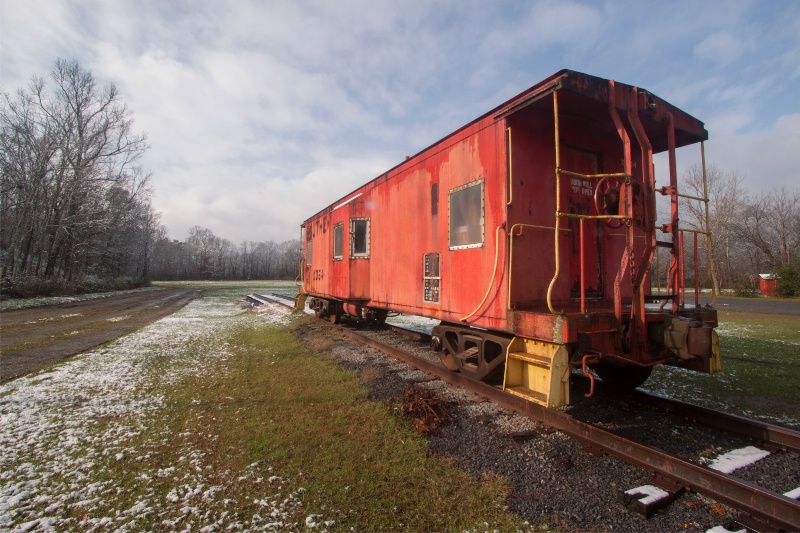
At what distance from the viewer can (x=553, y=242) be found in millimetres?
4883

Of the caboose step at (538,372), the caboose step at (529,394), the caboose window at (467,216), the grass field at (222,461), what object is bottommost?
the grass field at (222,461)

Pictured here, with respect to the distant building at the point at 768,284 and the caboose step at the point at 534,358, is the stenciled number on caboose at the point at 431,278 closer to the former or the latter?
the caboose step at the point at 534,358

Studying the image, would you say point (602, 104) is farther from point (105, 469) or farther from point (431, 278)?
point (105, 469)

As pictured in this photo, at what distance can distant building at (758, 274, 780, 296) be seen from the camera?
29.7m

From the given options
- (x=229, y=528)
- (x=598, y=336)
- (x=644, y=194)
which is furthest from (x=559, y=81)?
(x=229, y=528)

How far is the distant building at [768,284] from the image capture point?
29.7m

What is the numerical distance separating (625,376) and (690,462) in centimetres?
228

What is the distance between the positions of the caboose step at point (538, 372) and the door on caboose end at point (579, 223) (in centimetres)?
121

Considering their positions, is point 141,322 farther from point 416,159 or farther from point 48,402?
point 416,159

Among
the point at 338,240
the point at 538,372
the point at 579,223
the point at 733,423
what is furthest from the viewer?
the point at 338,240

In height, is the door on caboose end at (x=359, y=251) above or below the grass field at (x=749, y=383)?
above

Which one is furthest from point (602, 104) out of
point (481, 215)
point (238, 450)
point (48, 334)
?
point (48, 334)

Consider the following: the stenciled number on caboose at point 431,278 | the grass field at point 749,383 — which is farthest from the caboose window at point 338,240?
the grass field at point 749,383

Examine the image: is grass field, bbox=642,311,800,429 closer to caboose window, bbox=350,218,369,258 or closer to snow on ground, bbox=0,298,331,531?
snow on ground, bbox=0,298,331,531
